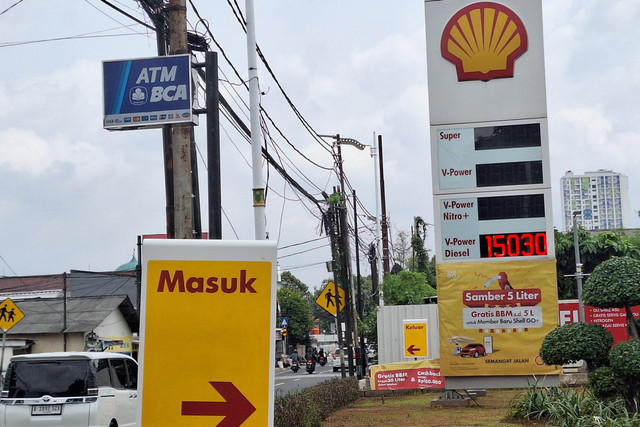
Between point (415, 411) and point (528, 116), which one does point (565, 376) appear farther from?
point (528, 116)

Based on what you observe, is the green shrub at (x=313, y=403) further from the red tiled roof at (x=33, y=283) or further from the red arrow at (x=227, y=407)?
the red tiled roof at (x=33, y=283)

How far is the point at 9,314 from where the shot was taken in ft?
84.0

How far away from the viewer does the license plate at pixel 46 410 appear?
1528cm

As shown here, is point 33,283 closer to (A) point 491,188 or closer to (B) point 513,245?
(A) point 491,188

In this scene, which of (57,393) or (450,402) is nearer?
(57,393)

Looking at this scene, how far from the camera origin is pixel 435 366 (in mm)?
25469

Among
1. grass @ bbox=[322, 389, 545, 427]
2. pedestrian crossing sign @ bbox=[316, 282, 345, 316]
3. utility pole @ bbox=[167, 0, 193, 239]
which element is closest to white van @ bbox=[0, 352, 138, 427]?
utility pole @ bbox=[167, 0, 193, 239]

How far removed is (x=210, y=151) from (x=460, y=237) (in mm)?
5941

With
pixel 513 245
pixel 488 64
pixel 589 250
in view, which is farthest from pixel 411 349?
pixel 589 250

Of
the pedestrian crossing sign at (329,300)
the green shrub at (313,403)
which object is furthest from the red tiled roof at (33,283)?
the green shrub at (313,403)

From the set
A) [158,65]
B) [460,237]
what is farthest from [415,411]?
[158,65]

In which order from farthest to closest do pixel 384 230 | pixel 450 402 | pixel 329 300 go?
pixel 384 230, pixel 329 300, pixel 450 402

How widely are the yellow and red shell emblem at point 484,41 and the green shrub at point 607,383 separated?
683cm

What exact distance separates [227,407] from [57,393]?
13.3 metres
